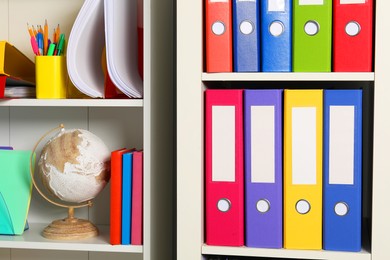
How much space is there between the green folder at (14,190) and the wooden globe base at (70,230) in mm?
76

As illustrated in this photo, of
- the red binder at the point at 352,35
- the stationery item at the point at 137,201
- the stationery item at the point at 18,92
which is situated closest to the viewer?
the red binder at the point at 352,35

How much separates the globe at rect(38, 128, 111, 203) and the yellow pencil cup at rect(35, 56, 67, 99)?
0.10m

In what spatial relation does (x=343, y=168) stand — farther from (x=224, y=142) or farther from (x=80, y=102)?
(x=80, y=102)

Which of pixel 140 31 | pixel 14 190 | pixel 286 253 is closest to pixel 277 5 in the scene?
pixel 140 31

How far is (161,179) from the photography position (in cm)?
143

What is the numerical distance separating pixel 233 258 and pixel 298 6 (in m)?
0.58

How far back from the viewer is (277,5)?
1.18 meters

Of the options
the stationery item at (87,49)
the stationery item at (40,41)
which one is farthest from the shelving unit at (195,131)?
the stationery item at (40,41)

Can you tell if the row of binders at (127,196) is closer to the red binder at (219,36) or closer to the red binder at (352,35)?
the red binder at (219,36)

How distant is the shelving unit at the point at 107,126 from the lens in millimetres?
1296

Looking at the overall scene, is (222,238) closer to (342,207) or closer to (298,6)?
(342,207)

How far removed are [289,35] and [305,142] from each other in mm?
221

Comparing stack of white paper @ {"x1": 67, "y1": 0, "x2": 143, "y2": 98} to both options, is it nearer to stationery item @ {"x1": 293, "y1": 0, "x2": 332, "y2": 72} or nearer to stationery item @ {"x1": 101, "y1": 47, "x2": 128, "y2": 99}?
stationery item @ {"x1": 101, "y1": 47, "x2": 128, "y2": 99}

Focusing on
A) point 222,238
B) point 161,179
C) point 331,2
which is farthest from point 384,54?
point 161,179
